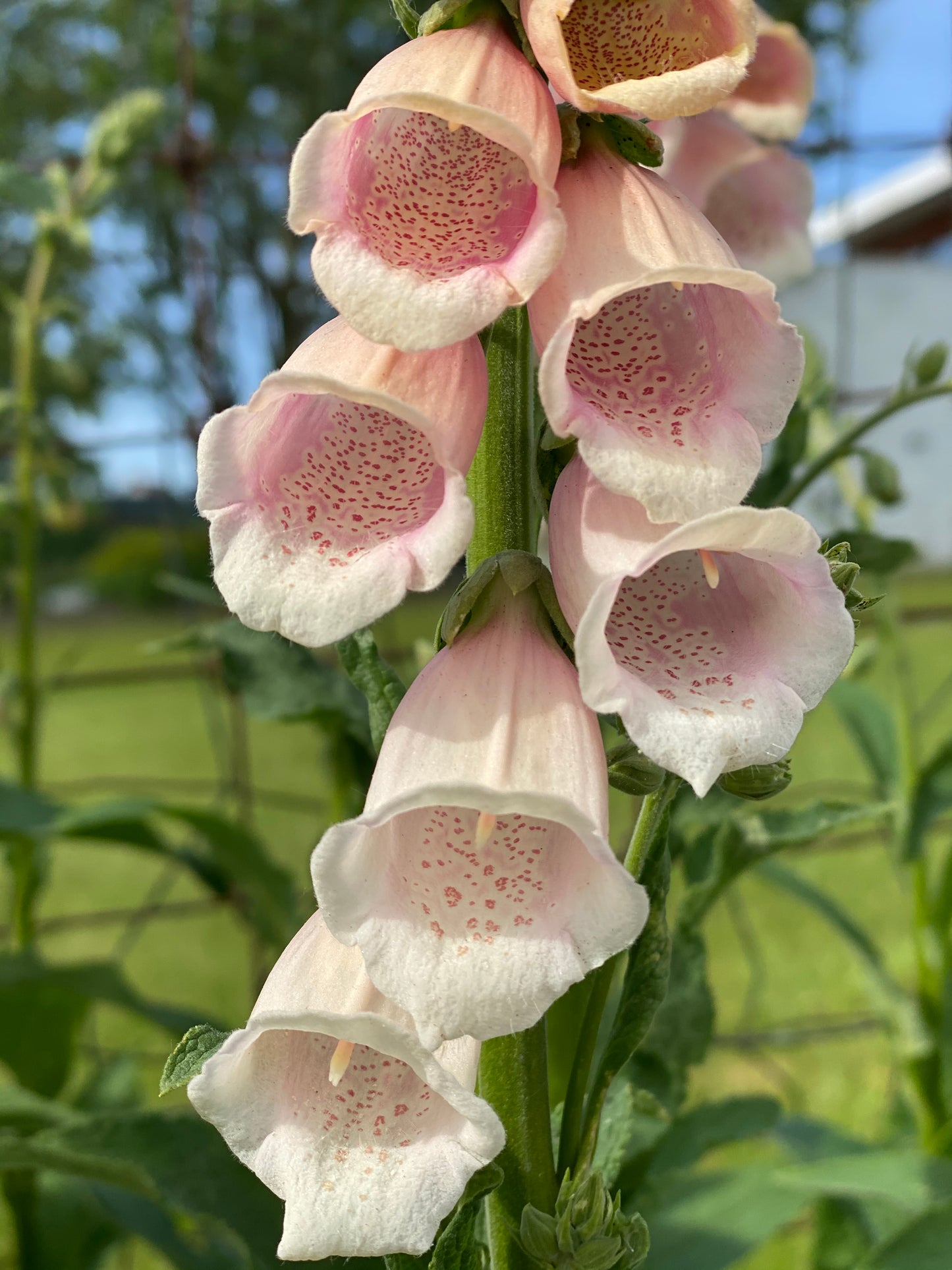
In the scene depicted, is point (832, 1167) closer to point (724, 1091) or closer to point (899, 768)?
point (899, 768)

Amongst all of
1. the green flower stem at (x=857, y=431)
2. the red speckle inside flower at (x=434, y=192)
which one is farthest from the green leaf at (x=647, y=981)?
the green flower stem at (x=857, y=431)

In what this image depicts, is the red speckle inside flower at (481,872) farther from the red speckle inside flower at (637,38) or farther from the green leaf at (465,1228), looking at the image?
the red speckle inside flower at (637,38)

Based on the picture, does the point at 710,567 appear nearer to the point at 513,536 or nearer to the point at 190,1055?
the point at 513,536

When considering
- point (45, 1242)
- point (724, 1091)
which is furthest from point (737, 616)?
point (724, 1091)

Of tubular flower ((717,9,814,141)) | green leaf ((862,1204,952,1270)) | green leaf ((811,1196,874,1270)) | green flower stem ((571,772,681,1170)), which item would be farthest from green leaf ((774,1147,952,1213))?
tubular flower ((717,9,814,141))

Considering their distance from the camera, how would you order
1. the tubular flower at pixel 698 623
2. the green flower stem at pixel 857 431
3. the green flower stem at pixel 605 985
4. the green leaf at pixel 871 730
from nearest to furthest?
1. the tubular flower at pixel 698 623
2. the green flower stem at pixel 605 985
3. the green flower stem at pixel 857 431
4. the green leaf at pixel 871 730

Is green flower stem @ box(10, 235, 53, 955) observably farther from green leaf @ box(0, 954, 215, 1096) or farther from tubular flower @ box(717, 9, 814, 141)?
tubular flower @ box(717, 9, 814, 141)
